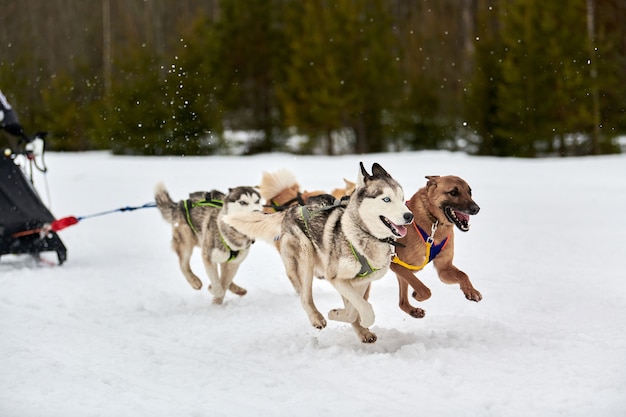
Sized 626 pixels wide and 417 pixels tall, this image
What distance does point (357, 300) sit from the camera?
425 cm

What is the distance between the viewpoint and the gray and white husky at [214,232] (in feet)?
18.5

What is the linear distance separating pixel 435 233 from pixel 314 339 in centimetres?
108

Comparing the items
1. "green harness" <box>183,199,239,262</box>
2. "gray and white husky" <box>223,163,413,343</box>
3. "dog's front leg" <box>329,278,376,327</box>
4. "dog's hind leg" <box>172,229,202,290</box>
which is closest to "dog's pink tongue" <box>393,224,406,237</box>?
"gray and white husky" <box>223,163,413,343</box>

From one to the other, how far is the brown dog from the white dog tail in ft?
2.96

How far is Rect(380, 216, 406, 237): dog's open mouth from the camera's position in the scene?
159 inches

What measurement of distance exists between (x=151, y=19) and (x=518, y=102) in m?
20.7

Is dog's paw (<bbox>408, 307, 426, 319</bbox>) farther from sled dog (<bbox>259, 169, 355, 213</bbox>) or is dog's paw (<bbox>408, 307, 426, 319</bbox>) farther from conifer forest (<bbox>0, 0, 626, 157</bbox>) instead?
conifer forest (<bbox>0, 0, 626, 157</bbox>)

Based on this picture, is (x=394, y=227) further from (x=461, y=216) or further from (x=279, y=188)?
(x=279, y=188)

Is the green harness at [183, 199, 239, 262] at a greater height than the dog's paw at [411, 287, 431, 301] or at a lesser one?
greater

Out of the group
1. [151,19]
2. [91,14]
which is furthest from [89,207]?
[91,14]

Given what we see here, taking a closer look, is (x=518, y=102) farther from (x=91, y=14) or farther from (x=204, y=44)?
(x=91, y=14)

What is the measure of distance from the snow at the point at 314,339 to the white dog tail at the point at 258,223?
0.70m

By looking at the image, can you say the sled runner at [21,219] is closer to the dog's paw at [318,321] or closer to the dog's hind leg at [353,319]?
the dog's paw at [318,321]

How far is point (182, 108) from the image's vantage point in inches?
845
